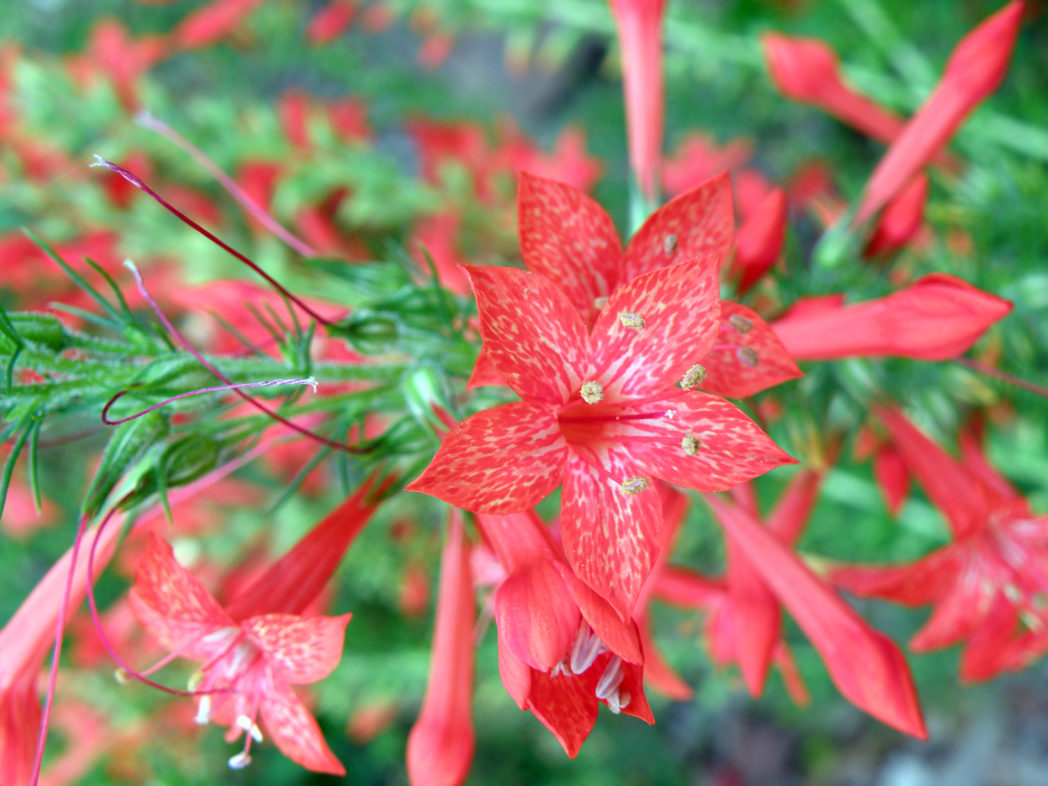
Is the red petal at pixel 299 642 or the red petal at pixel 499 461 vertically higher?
the red petal at pixel 499 461

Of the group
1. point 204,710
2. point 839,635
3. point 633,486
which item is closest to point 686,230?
point 633,486

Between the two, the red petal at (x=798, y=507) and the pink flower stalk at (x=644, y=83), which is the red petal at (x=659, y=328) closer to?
the pink flower stalk at (x=644, y=83)

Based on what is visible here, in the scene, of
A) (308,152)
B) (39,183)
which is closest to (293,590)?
(308,152)

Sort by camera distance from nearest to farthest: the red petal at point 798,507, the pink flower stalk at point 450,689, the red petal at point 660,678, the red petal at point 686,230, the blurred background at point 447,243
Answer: the red petal at point 686,230
the pink flower stalk at point 450,689
the red petal at point 660,678
the red petal at point 798,507
the blurred background at point 447,243

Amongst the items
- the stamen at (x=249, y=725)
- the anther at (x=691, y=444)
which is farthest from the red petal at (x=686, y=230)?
the stamen at (x=249, y=725)

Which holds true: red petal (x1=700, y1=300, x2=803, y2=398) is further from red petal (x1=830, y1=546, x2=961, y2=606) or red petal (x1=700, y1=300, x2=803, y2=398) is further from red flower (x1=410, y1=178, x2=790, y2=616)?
red petal (x1=830, y1=546, x2=961, y2=606)

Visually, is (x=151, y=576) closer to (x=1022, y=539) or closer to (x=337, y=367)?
(x=337, y=367)

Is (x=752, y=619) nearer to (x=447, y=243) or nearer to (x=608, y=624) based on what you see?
(x=608, y=624)
